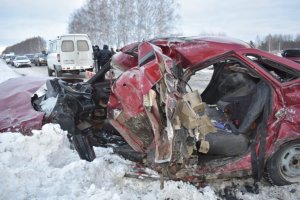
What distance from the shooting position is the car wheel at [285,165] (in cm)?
370

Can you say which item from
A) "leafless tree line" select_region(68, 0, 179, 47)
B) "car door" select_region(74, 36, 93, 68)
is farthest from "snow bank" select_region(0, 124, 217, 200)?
"leafless tree line" select_region(68, 0, 179, 47)

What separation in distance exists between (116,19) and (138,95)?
122 ft

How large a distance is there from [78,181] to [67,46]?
47.6 ft

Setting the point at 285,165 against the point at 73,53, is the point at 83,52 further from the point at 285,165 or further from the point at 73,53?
the point at 285,165

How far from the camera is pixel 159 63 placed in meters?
3.40

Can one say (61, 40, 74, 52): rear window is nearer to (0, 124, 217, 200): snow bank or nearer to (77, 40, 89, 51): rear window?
(77, 40, 89, 51): rear window

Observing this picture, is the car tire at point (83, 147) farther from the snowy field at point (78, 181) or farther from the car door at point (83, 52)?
the car door at point (83, 52)

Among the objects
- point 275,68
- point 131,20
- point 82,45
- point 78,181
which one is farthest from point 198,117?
point 131,20

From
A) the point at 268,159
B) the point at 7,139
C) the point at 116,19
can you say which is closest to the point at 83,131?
the point at 7,139

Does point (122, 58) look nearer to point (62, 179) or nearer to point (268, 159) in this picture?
point (62, 179)

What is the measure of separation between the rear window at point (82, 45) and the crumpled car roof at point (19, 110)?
11.9 m

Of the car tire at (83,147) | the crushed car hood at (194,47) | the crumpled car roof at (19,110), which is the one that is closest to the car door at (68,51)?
the crumpled car roof at (19,110)

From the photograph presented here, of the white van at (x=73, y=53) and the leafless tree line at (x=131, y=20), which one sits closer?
the white van at (x=73, y=53)

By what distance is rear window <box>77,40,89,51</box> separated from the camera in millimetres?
17406
